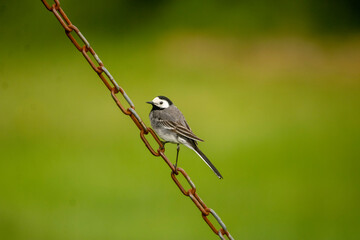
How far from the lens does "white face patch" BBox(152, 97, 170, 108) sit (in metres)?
2.38

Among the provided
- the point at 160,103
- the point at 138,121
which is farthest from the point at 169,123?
the point at 138,121

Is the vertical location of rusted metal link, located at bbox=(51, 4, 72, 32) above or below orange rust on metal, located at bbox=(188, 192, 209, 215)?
above

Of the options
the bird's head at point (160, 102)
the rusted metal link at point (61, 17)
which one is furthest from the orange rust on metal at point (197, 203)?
the bird's head at point (160, 102)

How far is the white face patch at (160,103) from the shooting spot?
2379 millimetres

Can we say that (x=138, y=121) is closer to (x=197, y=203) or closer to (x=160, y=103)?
(x=197, y=203)

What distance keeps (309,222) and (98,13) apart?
11.4 ft

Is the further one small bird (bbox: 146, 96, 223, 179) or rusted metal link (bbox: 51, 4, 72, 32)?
small bird (bbox: 146, 96, 223, 179)

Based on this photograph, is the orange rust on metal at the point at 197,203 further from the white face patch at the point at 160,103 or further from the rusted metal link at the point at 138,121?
the white face patch at the point at 160,103

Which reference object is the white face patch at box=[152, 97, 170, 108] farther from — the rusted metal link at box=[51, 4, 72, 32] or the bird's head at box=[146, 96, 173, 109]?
the rusted metal link at box=[51, 4, 72, 32]

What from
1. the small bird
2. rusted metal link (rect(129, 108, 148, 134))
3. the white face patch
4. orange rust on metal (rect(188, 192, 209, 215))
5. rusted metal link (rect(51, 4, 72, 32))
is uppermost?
the white face patch

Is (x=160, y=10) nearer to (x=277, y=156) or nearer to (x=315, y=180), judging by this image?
(x=277, y=156)

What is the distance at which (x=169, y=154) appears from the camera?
4.25 metres

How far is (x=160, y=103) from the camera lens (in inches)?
94.1

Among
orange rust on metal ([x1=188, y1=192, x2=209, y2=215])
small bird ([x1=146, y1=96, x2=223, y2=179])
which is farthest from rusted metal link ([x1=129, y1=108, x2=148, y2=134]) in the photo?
small bird ([x1=146, y1=96, x2=223, y2=179])
